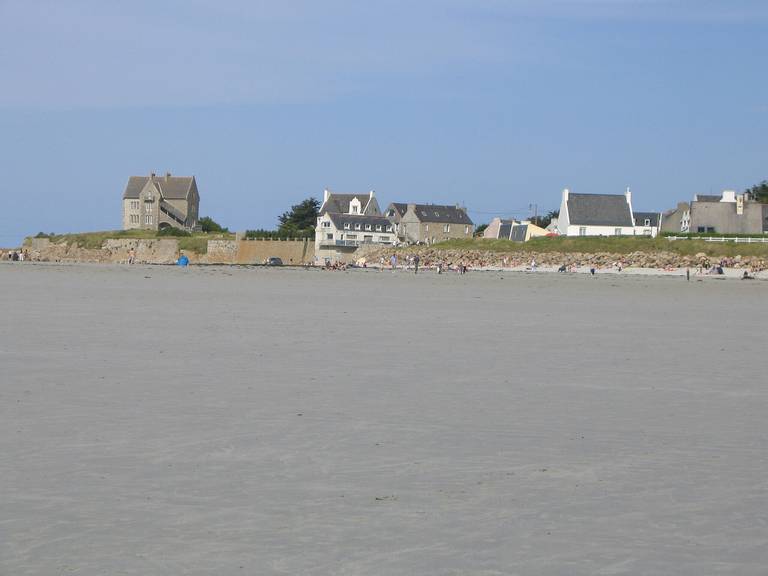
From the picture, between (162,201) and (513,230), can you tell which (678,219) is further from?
(162,201)

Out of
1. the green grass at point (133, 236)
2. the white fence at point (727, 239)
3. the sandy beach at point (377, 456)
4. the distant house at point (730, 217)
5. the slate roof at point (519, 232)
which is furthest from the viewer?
the green grass at point (133, 236)

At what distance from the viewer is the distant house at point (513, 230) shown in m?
105

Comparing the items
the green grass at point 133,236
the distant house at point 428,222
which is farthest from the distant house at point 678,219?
the green grass at point 133,236

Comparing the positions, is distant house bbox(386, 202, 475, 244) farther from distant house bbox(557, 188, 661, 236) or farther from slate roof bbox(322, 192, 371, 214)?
distant house bbox(557, 188, 661, 236)

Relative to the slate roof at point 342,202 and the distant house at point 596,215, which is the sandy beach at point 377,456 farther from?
the slate roof at point 342,202

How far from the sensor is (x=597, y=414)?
9.45m

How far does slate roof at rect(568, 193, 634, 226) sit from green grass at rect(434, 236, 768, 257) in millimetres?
7503

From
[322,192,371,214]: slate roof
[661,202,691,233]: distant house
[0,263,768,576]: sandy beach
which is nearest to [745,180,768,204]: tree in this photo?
[661,202,691,233]: distant house

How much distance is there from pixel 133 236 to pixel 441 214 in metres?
34.9

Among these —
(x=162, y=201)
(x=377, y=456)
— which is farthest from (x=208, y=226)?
(x=377, y=456)

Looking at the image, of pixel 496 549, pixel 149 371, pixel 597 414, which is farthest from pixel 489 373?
pixel 496 549

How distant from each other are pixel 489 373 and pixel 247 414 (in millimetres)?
3906

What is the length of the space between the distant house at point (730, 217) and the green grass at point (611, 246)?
361 inches

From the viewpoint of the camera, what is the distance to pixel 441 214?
122062mm
